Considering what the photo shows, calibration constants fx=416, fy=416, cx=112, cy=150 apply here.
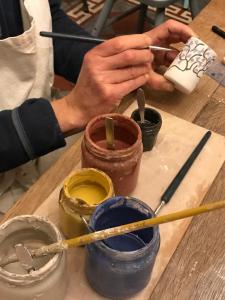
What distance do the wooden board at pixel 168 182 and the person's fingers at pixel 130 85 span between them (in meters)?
0.05

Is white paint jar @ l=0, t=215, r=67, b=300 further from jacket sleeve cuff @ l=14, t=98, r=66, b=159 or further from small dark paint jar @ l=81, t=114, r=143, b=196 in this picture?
jacket sleeve cuff @ l=14, t=98, r=66, b=159

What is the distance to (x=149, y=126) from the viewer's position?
2.44 ft

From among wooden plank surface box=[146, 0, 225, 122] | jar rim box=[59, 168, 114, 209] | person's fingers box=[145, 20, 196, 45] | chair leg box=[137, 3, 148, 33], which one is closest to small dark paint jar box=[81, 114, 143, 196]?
jar rim box=[59, 168, 114, 209]

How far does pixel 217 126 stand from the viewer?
84cm

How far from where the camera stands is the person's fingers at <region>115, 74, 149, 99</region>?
80 cm

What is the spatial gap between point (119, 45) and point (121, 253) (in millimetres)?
410

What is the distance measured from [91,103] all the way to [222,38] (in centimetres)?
45

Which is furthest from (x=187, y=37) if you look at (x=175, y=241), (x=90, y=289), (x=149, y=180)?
(x=90, y=289)

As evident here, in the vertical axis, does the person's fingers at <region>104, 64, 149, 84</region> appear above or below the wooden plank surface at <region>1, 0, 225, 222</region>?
above

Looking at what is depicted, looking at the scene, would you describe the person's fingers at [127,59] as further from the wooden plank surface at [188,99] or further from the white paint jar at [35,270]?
the white paint jar at [35,270]

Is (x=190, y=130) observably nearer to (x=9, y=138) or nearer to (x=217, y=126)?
(x=217, y=126)

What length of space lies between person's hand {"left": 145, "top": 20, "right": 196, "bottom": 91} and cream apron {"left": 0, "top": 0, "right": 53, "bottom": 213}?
240 mm

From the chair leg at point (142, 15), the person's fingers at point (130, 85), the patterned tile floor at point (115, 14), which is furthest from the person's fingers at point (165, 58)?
the patterned tile floor at point (115, 14)

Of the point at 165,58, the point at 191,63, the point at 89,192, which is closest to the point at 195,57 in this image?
the point at 191,63
